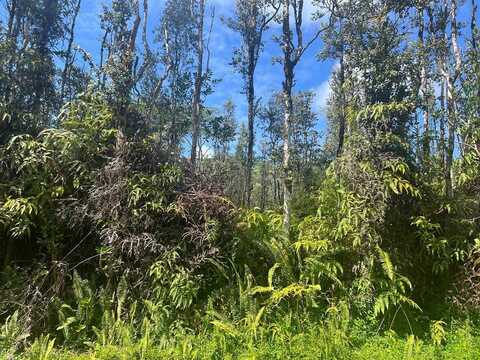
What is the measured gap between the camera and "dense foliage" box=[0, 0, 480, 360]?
5.42 metres

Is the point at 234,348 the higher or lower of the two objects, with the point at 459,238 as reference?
lower

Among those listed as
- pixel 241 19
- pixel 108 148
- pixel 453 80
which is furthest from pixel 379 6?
pixel 241 19

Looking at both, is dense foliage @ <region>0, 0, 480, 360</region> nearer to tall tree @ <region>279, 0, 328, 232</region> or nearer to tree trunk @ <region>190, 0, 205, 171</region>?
tall tree @ <region>279, 0, 328, 232</region>

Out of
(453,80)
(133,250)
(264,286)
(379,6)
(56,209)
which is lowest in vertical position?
(264,286)

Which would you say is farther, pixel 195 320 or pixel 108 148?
pixel 108 148

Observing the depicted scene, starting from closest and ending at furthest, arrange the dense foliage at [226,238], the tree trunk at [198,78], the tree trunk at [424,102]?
the dense foliage at [226,238]
the tree trunk at [424,102]
the tree trunk at [198,78]

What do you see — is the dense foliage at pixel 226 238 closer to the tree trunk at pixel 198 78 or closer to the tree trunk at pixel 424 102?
the tree trunk at pixel 424 102

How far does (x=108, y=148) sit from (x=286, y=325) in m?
4.01

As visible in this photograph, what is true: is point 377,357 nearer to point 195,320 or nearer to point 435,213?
point 195,320

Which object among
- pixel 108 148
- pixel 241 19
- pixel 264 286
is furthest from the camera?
pixel 241 19

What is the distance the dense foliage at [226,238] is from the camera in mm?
5418

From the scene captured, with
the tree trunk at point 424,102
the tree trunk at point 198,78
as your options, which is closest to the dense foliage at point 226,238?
the tree trunk at point 424,102

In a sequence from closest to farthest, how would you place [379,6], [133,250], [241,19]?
[133,250] → [379,6] → [241,19]

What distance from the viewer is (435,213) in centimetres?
667
